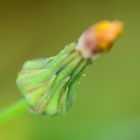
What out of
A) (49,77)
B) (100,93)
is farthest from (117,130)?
(100,93)

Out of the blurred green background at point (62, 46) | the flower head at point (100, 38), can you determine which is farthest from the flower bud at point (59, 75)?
the blurred green background at point (62, 46)

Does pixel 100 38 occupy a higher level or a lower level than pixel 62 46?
lower

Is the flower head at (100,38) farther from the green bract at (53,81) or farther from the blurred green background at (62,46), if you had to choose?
the blurred green background at (62,46)

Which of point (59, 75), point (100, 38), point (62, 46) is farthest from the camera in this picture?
point (62, 46)

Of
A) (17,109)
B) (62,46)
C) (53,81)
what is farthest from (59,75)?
(62,46)

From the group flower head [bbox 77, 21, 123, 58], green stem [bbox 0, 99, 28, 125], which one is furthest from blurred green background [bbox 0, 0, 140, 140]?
flower head [bbox 77, 21, 123, 58]

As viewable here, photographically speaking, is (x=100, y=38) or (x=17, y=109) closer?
Answer: (x=100, y=38)

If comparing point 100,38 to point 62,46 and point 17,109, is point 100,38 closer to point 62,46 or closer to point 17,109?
point 17,109
